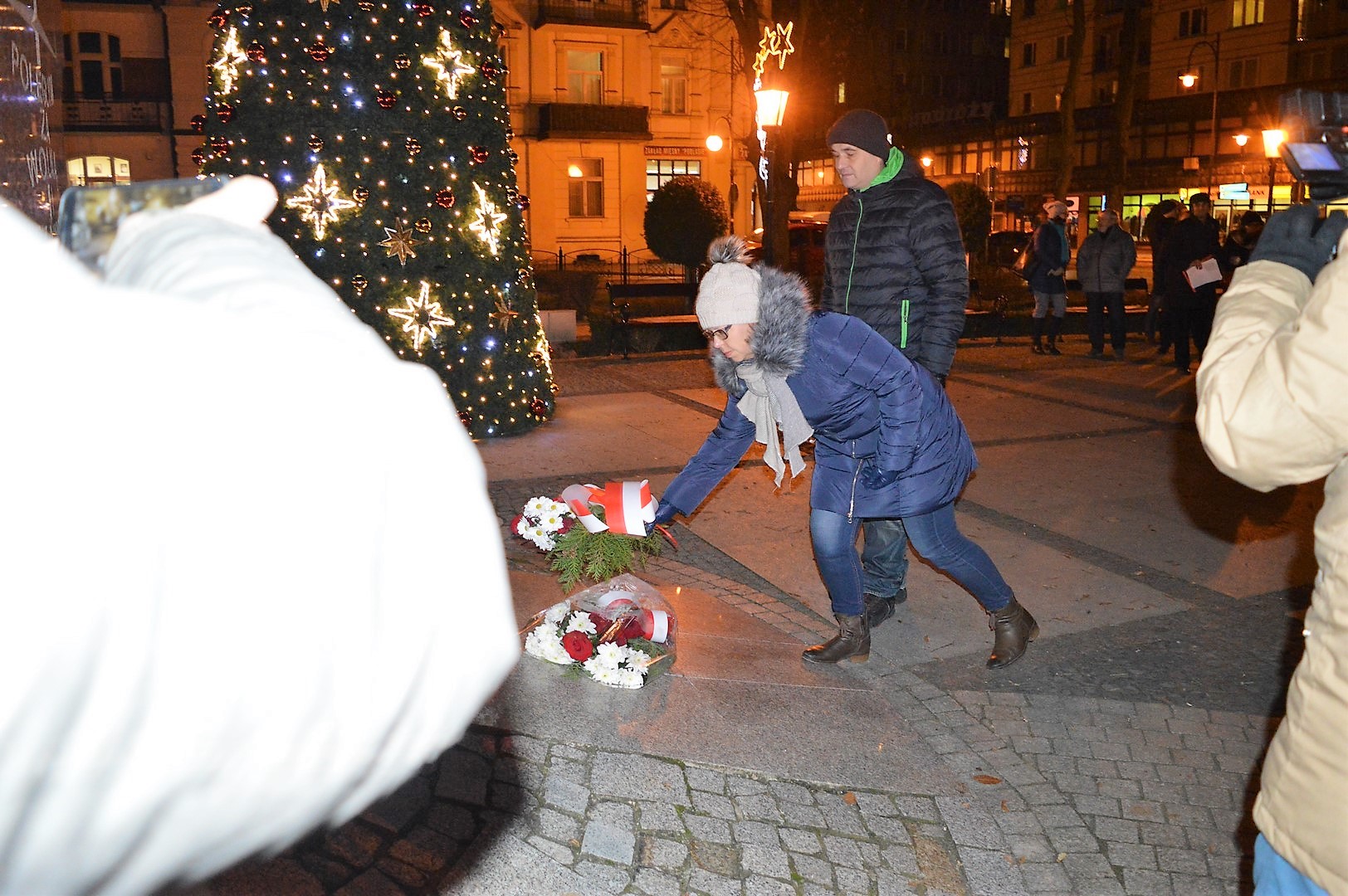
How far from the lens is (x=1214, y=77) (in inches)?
2089

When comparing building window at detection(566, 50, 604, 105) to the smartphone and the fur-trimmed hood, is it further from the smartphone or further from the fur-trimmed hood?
the smartphone

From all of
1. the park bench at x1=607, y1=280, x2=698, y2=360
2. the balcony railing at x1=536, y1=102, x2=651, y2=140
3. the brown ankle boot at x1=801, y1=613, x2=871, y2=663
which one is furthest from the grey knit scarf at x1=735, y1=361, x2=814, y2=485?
the balcony railing at x1=536, y1=102, x2=651, y2=140

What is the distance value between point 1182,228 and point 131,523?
44.0 ft

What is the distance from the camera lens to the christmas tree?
8023mm

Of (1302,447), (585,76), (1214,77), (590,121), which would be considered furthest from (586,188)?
(1302,447)

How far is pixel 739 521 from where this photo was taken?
A: 22.3 ft

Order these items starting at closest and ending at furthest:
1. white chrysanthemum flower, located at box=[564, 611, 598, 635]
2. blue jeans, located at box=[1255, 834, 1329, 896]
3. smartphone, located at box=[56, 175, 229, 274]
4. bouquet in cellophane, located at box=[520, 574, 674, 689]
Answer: smartphone, located at box=[56, 175, 229, 274], blue jeans, located at box=[1255, 834, 1329, 896], bouquet in cellophane, located at box=[520, 574, 674, 689], white chrysanthemum flower, located at box=[564, 611, 598, 635]

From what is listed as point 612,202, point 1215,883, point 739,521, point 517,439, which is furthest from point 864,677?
point 612,202

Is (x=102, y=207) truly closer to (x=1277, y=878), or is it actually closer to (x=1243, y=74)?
(x=1277, y=878)

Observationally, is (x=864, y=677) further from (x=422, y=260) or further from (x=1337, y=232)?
(x=422, y=260)

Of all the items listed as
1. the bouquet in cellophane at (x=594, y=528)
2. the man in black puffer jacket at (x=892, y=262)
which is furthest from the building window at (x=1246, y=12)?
the bouquet in cellophane at (x=594, y=528)

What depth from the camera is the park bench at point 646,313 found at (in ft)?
47.7

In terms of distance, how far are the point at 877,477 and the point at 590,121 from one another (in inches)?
1376

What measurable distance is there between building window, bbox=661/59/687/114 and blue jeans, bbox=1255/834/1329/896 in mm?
39867
